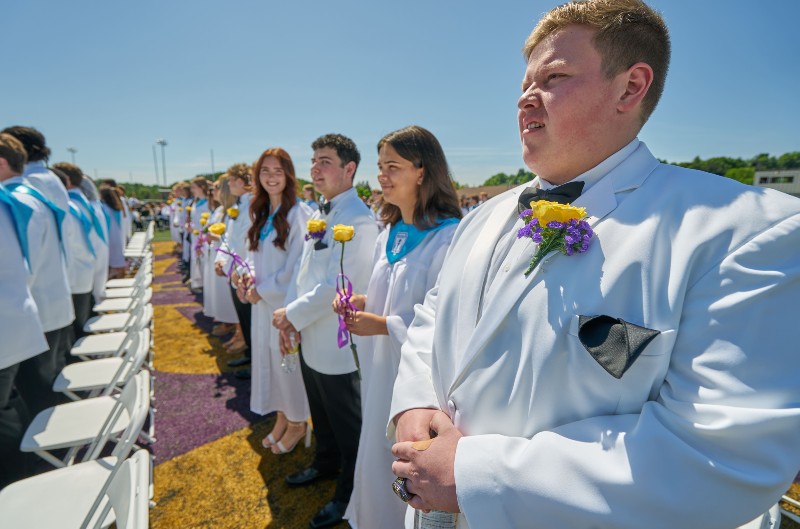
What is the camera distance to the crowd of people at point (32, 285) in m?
3.13

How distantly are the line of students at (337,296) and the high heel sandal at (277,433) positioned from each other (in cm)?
1

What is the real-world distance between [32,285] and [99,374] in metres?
1.07

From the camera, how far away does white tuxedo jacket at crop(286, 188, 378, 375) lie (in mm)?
3062

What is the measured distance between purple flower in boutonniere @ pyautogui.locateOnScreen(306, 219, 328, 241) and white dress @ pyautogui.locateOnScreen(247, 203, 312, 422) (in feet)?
2.73

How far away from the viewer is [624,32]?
1.14 metres

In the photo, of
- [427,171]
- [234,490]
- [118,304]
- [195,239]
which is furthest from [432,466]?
[195,239]

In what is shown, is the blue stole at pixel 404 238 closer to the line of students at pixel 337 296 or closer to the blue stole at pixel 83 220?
the line of students at pixel 337 296

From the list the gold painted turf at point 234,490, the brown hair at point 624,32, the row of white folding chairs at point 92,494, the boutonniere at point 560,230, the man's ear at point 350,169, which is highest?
the brown hair at point 624,32

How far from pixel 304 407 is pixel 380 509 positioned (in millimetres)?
1655

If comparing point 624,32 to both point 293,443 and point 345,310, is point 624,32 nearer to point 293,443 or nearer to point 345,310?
point 345,310

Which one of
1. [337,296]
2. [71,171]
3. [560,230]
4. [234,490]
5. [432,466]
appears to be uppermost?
[71,171]

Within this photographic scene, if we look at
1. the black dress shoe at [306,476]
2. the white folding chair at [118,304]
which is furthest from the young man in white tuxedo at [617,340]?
the white folding chair at [118,304]

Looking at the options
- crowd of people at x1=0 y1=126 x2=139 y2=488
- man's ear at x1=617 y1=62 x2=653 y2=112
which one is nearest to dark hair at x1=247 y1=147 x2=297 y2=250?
crowd of people at x1=0 y1=126 x2=139 y2=488

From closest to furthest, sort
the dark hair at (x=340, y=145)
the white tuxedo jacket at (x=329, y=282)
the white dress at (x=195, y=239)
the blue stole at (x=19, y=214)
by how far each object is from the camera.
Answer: the white tuxedo jacket at (x=329, y=282), the blue stole at (x=19, y=214), the dark hair at (x=340, y=145), the white dress at (x=195, y=239)
